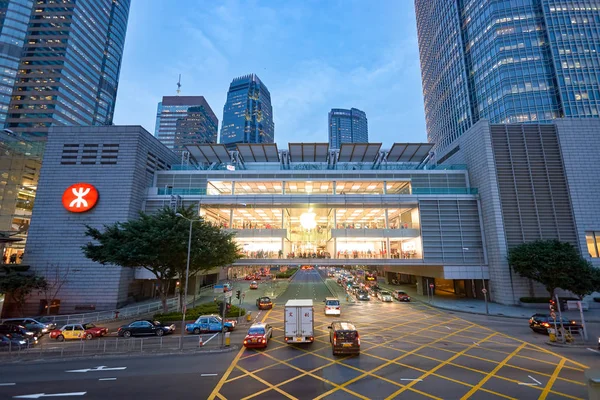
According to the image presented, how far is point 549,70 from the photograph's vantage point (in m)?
78.6

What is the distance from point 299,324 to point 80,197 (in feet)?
117

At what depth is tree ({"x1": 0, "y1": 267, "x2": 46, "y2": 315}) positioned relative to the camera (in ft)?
97.0

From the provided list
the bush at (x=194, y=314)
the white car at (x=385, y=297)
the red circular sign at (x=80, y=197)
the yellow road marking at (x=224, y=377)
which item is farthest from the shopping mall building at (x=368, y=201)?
the yellow road marking at (x=224, y=377)

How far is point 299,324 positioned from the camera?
20.1 m

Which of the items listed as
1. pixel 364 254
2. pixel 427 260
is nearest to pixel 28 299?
pixel 364 254

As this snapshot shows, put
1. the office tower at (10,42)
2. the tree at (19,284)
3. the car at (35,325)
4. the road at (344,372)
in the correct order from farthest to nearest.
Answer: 1. the office tower at (10,42)
2. the tree at (19,284)
3. the car at (35,325)
4. the road at (344,372)

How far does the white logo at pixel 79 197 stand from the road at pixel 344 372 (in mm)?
24527

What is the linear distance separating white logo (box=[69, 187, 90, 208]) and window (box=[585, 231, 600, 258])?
6821 centimetres

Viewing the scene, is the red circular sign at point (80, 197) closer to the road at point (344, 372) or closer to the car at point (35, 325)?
the car at point (35, 325)

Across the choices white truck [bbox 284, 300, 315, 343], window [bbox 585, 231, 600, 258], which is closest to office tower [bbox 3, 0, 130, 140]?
white truck [bbox 284, 300, 315, 343]

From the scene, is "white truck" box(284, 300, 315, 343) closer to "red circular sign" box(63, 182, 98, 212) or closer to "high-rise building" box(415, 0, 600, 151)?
"red circular sign" box(63, 182, 98, 212)

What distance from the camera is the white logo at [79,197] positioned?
37219 mm

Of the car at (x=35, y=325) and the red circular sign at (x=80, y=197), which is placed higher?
the red circular sign at (x=80, y=197)

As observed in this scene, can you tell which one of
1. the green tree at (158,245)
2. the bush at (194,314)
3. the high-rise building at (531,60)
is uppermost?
the high-rise building at (531,60)
